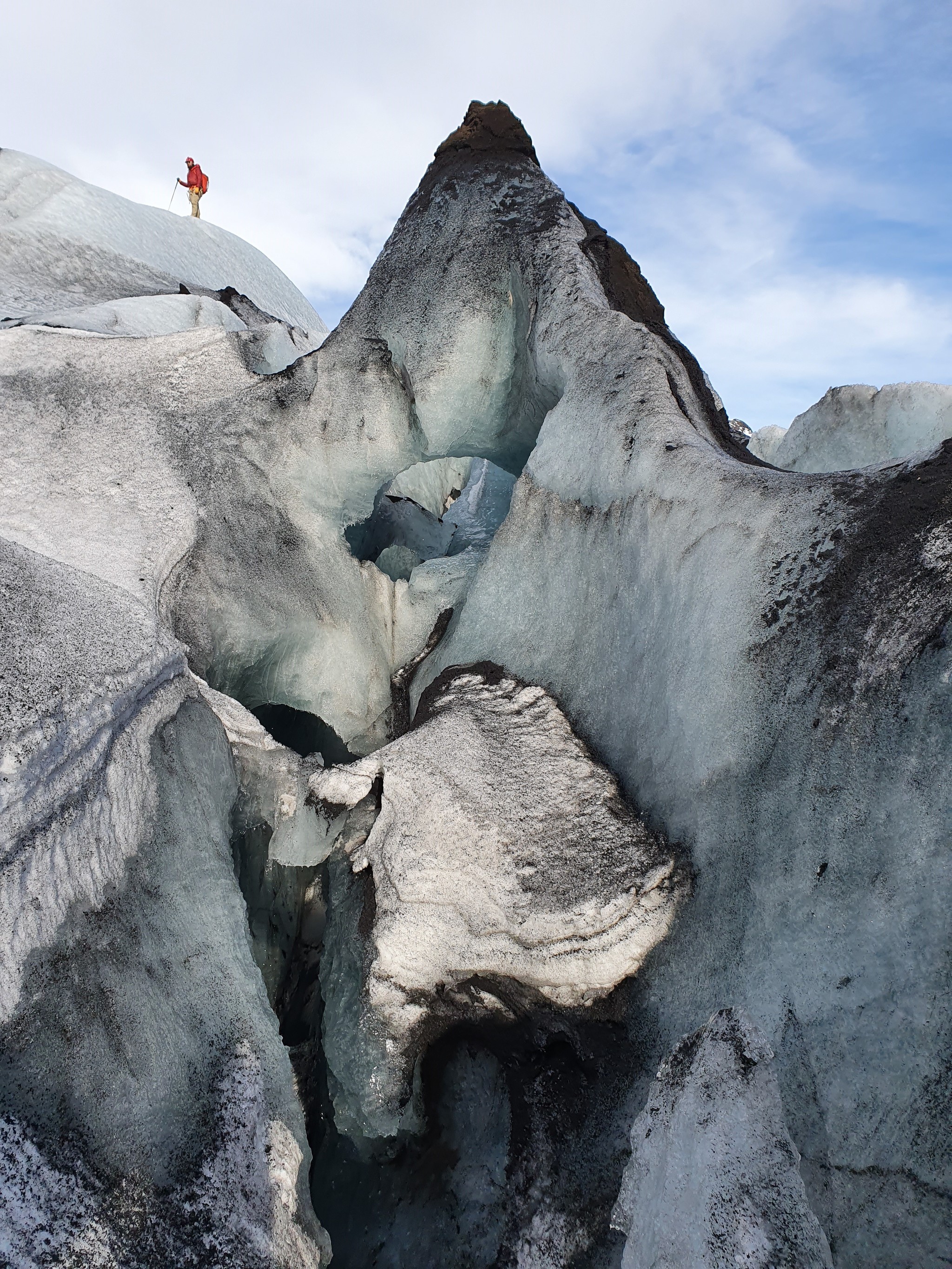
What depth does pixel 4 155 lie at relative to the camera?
8.77 metres

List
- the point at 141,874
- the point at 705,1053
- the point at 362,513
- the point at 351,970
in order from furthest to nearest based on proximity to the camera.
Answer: the point at 362,513 → the point at 351,970 → the point at 141,874 → the point at 705,1053

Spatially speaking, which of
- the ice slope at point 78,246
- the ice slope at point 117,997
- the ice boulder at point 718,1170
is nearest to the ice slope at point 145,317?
the ice slope at point 78,246

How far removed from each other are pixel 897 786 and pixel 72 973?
2.00 m

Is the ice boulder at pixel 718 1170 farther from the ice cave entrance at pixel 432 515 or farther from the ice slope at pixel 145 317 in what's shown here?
the ice slope at pixel 145 317

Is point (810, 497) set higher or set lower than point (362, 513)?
higher

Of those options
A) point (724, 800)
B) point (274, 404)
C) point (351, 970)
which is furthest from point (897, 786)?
point (274, 404)

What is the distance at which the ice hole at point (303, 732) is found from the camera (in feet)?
16.6

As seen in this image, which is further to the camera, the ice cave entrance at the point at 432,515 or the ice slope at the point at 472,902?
the ice cave entrance at the point at 432,515

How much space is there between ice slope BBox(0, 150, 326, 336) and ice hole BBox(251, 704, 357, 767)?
4.38m

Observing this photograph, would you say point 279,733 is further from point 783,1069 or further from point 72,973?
point 783,1069

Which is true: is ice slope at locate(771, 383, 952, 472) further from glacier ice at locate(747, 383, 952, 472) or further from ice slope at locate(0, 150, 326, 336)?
ice slope at locate(0, 150, 326, 336)

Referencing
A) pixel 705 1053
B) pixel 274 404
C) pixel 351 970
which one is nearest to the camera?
pixel 705 1053

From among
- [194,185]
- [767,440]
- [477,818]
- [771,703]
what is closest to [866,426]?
[767,440]

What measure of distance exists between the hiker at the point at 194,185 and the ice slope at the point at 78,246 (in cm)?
259
